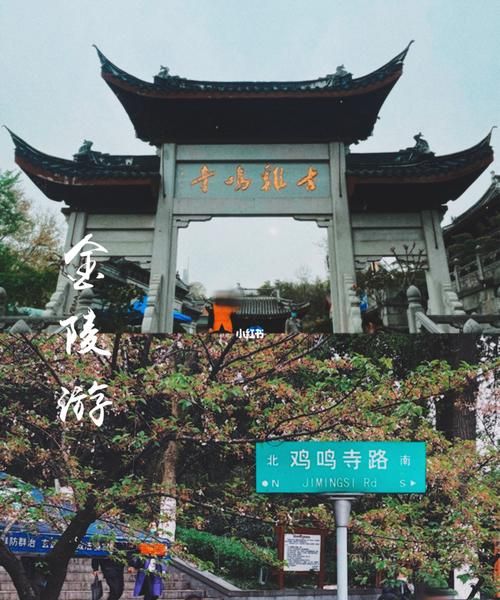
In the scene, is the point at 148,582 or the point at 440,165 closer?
the point at 148,582

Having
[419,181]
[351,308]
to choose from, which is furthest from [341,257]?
[419,181]

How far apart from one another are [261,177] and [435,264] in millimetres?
2151

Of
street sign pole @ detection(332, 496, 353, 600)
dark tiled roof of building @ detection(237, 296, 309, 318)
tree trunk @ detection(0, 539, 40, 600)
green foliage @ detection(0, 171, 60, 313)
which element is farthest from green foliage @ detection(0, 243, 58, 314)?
dark tiled roof of building @ detection(237, 296, 309, 318)

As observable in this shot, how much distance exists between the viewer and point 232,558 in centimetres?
646

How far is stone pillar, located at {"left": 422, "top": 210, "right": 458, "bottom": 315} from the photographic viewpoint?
5.59m

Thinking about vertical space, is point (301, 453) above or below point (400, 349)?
below

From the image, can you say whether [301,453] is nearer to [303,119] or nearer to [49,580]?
[49,580]

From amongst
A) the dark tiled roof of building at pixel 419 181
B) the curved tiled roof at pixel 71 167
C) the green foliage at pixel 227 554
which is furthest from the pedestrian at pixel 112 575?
the dark tiled roof of building at pixel 419 181

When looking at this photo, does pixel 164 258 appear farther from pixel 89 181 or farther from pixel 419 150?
pixel 419 150

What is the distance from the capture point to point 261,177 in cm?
626

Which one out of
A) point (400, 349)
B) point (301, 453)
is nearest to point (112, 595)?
point (301, 453)

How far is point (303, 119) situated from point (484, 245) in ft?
8.70

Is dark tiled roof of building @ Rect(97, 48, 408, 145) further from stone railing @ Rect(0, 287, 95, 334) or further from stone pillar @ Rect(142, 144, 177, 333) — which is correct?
stone railing @ Rect(0, 287, 95, 334)

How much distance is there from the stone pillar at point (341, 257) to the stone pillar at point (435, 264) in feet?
2.68
